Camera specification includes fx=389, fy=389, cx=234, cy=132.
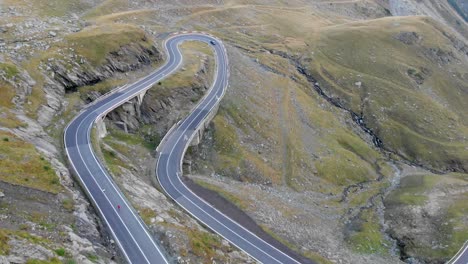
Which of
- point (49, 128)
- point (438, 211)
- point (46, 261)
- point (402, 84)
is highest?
point (402, 84)

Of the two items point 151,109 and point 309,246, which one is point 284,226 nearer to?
point 309,246

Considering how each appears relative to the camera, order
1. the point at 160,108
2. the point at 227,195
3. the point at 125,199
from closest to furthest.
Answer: the point at 125,199
the point at 227,195
the point at 160,108

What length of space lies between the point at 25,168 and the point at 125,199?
14.3 metres

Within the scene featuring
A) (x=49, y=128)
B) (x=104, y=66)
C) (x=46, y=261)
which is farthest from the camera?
(x=104, y=66)

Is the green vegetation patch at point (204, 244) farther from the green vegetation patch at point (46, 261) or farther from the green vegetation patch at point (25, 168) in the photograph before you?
the green vegetation patch at point (25, 168)

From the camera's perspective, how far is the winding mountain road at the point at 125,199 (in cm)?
5194

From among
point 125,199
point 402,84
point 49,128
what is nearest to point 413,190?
point 402,84

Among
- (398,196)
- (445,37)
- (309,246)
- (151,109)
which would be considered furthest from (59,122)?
(445,37)

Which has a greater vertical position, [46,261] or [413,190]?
[413,190]

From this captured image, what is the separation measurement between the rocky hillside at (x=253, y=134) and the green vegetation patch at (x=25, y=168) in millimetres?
264

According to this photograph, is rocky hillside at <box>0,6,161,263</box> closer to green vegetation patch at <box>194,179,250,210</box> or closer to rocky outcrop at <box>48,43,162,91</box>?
rocky outcrop at <box>48,43,162,91</box>

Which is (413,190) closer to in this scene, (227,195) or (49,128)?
(227,195)

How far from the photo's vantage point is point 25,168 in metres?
50.8

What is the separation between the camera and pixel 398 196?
100000mm
